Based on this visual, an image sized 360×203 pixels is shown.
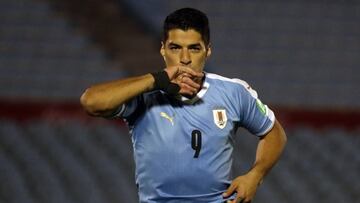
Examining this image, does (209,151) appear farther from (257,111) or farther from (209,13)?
(209,13)

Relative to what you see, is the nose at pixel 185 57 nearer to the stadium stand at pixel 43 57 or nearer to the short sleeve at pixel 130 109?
the short sleeve at pixel 130 109

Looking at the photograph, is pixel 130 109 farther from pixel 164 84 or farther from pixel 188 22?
pixel 188 22

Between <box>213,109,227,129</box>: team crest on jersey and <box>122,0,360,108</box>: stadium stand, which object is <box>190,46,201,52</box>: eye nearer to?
<box>213,109,227,129</box>: team crest on jersey

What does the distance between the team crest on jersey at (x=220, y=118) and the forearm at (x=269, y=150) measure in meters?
0.23

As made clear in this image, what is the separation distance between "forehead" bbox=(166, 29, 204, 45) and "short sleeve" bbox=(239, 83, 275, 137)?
0.26m

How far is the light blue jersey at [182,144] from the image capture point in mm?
2617

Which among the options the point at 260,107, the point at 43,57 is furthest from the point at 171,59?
the point at 43,57

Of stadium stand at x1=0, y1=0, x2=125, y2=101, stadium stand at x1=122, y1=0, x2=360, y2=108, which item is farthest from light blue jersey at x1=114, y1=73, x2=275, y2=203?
stadium stand at x1=122, y1=0, x2=360, y2=108

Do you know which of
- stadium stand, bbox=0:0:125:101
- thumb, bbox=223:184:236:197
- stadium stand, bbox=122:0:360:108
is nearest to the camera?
thumb, bbox=223:184:236:197

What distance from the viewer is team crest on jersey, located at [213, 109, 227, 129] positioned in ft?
8.73

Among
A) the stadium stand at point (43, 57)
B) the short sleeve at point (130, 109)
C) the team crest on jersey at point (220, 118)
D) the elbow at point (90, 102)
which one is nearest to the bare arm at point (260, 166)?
the team crest on jersey at point (220, 118)

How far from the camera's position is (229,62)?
7738mm

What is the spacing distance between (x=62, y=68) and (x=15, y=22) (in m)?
0.63

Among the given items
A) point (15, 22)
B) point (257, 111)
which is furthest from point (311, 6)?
point (257, 111)
